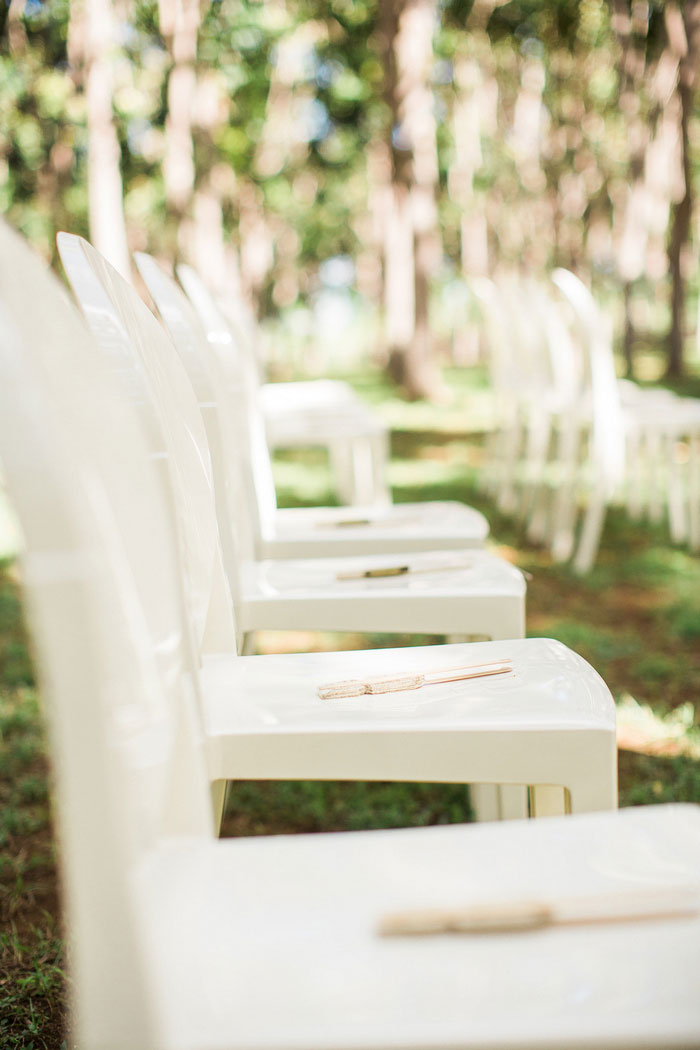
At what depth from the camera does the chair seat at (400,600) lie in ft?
7.27

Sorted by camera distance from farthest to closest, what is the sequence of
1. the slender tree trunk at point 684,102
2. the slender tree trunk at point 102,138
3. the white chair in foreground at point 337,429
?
the slender tree trunk at point 684,102 < the slender tree trunk at point 102,138 < the white chair in foreground at point 337,429

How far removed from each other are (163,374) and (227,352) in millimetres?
1472

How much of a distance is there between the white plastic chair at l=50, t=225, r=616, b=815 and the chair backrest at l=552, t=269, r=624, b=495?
10.8ft

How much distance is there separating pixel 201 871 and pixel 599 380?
4.05 metres

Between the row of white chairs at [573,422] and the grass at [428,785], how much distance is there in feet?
0.72

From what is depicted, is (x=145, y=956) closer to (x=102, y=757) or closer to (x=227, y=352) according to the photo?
(x=102, y=757)

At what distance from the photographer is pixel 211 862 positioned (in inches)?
46.5

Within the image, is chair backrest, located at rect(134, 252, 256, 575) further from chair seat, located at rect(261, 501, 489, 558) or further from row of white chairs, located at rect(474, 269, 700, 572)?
row of white chairs, located at rect(474, 269, 700, 572)

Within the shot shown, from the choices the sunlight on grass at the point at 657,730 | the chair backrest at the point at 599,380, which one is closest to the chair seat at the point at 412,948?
the sunlight on grass at the point at 657,730

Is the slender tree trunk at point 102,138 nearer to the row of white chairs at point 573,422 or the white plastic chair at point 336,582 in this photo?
the row of white chairs at point 573,422

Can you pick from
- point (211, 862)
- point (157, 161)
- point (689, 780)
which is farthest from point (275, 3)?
point (211, 862)

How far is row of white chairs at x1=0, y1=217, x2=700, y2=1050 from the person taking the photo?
0.94 m

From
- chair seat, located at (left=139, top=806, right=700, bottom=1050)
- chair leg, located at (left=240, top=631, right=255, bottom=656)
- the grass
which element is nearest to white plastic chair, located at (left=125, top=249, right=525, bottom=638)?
chair leg, located at (left=240, top=631, right=255, bottom=656)

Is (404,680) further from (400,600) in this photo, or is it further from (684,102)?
(684,102)
